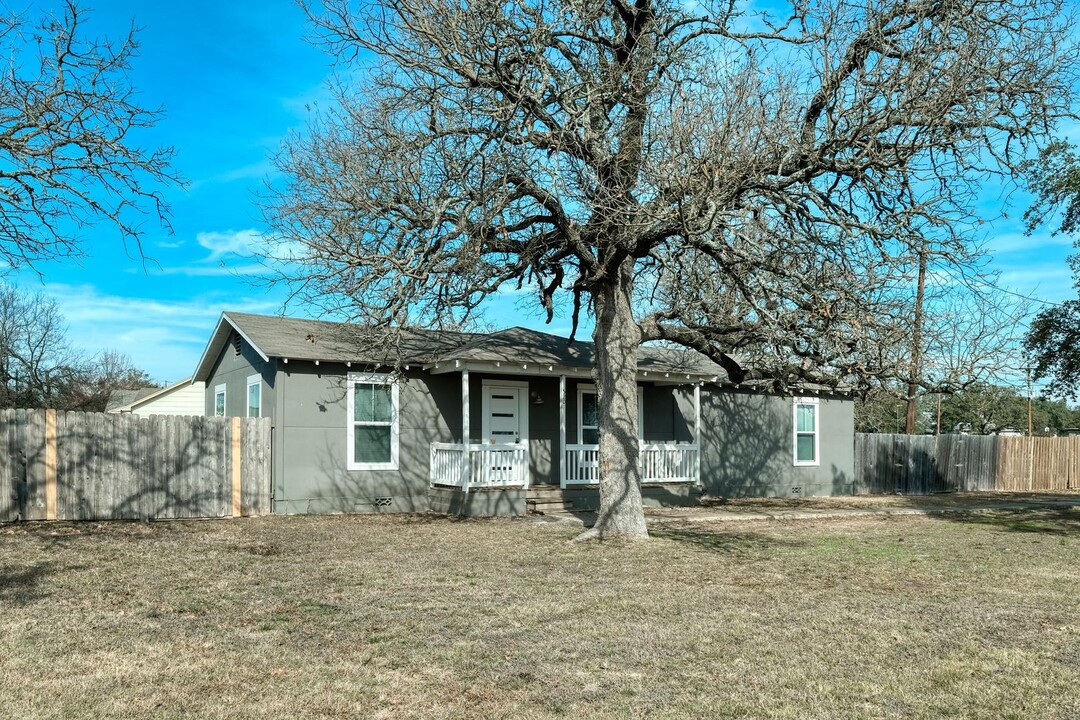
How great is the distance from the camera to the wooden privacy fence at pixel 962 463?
25.5 m

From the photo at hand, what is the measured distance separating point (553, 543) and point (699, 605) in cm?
458

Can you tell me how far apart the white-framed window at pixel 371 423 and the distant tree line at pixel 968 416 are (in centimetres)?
1831

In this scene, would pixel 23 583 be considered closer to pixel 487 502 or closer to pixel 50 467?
pixel 50 467

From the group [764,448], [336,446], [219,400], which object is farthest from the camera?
[764,448]

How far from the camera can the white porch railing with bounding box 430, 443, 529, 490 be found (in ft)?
53.5

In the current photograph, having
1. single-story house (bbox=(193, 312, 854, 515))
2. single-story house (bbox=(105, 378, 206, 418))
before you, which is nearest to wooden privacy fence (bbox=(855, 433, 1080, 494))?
single-story house (bbox=(193, 312, 854, 515))

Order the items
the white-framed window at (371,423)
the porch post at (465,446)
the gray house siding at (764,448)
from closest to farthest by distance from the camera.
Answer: the porch post at (465,446)
the white-framed window at (371,423)
the gray house siding at (764,448)

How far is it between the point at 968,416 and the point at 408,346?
112 ft

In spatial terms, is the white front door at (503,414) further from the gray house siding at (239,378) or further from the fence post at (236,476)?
the fence post at (236,476)

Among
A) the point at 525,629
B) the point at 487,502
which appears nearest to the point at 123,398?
the point at 487,502

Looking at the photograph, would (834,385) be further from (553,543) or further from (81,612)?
(81,612)

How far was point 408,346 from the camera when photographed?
1797cm

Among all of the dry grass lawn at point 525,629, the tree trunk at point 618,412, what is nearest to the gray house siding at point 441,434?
the dry grass lawn at point 525,629

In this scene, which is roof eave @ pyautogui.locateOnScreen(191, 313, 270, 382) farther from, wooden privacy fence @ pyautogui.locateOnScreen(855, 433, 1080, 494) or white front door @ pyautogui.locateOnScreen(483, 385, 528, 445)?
wooden privacy fence @ pyautogui.locateOnScreen(855, 433, 1080, 494)
